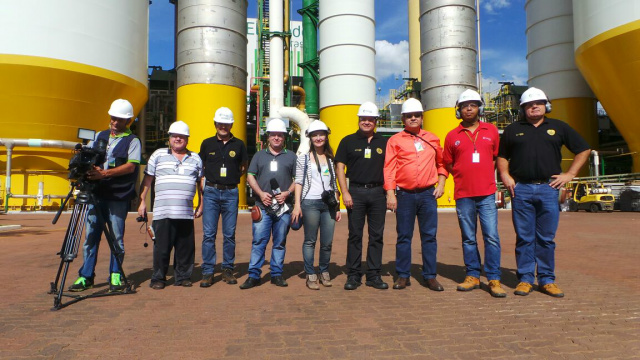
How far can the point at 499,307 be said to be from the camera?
3553 millimetres

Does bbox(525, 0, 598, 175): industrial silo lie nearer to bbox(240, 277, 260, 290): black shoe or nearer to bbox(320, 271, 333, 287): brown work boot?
bbox(320, 271, 333, 287): brown work boot

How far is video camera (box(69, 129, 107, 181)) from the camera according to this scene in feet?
12.1

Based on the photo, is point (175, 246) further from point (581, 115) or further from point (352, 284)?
point (581, 115)

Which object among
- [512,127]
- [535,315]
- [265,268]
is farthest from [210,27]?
[535,315]

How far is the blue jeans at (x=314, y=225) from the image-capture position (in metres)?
4.45

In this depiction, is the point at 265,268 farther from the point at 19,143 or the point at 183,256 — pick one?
the point at 19,143

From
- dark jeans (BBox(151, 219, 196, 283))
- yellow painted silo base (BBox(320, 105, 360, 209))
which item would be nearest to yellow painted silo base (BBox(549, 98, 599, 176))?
yellow painted silo base (BBox(320, 105, 360, 209))

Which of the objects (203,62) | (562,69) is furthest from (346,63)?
(562,69)

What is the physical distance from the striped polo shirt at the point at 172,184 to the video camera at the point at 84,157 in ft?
2.00

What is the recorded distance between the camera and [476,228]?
14.0ft

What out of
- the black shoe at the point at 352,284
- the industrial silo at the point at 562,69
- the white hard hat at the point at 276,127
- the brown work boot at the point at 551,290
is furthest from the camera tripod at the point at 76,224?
the industrial silo at the point at 562,69

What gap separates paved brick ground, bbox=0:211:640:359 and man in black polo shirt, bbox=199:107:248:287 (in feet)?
1.32

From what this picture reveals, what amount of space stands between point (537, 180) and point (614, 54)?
1948 centimetres

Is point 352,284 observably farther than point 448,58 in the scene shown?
No
